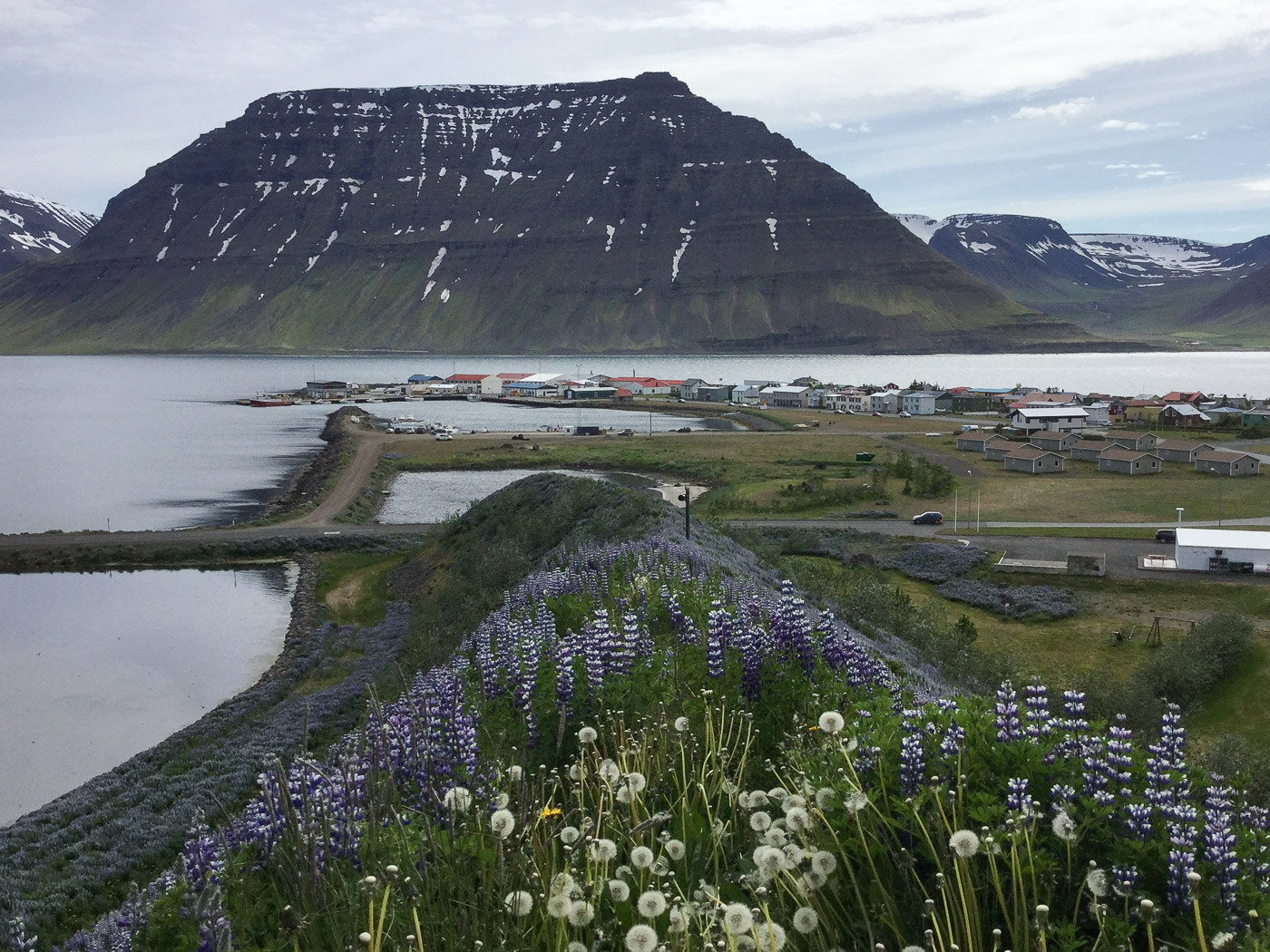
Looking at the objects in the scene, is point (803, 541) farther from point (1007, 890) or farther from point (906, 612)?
point (1007, 890)

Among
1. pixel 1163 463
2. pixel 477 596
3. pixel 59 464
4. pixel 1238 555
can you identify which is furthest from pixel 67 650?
pixel 1163 463

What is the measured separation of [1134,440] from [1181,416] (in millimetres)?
15996

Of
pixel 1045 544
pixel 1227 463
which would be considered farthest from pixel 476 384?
pixel 1045 544

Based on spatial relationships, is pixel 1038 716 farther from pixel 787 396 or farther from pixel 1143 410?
pixel 787 396

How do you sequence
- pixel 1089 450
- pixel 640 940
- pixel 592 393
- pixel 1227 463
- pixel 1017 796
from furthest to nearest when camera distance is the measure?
pixel 592 393 < pixel 1089 450 < pixel 1227 463 < pixel 1017 796 < pixel 640 940

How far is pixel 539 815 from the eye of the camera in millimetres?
4496

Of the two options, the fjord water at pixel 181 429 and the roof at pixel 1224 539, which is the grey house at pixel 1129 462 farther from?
the fjord water at pixel 181 429

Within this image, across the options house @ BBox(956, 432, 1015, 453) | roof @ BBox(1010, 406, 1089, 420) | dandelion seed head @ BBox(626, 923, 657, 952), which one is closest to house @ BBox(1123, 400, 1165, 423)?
roof @ BBox(1010, 406, 1089, 420)

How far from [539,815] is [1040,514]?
151 ft

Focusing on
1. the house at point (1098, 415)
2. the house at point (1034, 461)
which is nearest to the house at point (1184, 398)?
the house at point (1098, 415)

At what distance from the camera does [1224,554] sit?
33.5 metres

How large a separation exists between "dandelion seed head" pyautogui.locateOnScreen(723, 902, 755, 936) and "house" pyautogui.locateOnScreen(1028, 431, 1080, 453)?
70.0m

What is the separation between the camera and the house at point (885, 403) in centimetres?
10712

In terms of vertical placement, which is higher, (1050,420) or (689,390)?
(689,390)
